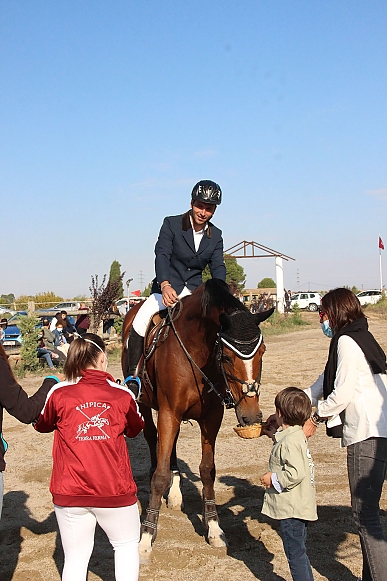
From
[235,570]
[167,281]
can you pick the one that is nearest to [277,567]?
[235,570]

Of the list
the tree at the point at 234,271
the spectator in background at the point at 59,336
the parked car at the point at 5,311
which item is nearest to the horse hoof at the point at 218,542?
the spectator in background at the point at 59,336

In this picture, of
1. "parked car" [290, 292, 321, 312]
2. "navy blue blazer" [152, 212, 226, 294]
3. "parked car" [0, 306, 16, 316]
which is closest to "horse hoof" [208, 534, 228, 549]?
"navy blue blazer" [152, 212, 226, 294]

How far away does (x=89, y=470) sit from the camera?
11.2 feet

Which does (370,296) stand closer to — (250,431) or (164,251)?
(164,251)

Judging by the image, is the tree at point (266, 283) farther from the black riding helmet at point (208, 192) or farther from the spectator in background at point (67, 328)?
the black riding helmet at point (208, 192)

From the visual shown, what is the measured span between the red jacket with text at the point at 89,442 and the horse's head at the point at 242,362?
1.24m

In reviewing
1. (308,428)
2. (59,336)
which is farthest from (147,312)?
(59,336)

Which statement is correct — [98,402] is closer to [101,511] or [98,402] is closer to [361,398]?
[101,511]

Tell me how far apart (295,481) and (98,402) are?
135cm

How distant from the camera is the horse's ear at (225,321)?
479cm

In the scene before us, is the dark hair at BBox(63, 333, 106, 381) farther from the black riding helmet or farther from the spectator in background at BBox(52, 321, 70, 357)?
the spectator in background at BBox(52, 321, 70, 357)

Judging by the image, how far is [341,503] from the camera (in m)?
6.05

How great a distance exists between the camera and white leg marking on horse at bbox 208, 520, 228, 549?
5199 millimetres

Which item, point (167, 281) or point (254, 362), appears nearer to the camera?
point (254, 362)
